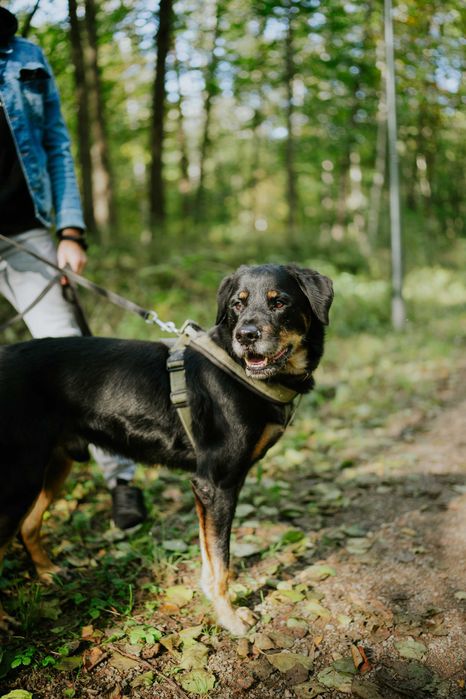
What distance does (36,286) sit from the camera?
3248 mm

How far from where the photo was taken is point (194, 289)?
9.30 meters

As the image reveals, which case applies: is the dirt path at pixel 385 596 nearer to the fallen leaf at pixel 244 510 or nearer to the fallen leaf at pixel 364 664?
the fallen leaf at pixel 364 664

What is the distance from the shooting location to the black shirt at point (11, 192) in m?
3.11

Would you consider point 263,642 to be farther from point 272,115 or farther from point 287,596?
point 272,115

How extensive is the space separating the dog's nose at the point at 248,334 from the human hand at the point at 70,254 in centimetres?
127

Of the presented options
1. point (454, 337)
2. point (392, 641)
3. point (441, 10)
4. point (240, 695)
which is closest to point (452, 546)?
point (392, 641)

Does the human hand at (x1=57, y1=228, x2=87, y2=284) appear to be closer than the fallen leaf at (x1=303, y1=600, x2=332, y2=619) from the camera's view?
No

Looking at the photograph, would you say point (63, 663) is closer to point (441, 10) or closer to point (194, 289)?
point (194, 289)

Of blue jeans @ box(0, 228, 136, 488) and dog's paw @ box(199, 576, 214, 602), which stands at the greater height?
blue jeans @ box(0, 228, 136, 488)

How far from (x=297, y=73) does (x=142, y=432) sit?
575 inches

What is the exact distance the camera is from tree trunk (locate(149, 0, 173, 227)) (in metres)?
10.4

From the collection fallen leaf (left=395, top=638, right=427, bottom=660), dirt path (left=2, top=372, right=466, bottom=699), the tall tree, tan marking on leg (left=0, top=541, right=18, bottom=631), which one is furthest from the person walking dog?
the tall tree

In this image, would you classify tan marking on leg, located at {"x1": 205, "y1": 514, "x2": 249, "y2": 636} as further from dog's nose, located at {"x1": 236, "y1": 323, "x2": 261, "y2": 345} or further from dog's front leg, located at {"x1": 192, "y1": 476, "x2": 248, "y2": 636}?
dog's nose, located at {"x1": 236, "y1": 323, "x2": 261, "y2": 345}

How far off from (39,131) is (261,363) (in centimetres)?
206
